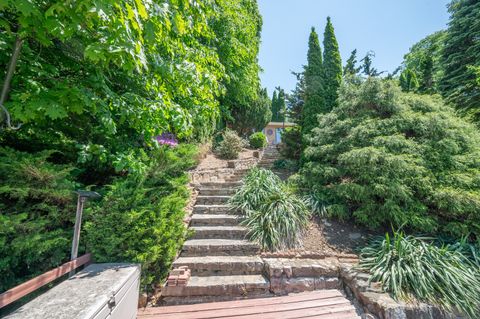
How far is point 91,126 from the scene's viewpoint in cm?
289

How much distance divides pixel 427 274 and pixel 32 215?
16.4 ft

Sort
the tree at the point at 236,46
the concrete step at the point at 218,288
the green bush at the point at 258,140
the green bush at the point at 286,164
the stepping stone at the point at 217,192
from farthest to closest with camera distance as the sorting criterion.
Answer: the green bush at the point at 258,140 < the green bush at the point at 286,164 < the tree at the point at 236,46 < the stepping stone at the point at 217,192 < the concrete step at the point at 218,288

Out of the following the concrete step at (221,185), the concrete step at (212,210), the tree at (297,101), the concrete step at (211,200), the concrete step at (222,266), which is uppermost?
the tree at (297,101)

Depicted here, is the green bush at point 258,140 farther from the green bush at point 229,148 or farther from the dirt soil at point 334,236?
the dirt soil at point 334,236

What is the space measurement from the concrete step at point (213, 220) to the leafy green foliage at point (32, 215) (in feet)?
6.99

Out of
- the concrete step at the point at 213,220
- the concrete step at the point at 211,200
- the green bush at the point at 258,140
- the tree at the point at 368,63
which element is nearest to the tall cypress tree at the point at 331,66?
the green bush at the point at 258,140

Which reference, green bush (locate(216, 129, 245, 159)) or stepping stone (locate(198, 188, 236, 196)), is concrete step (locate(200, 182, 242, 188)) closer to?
stepping stone (locate(198, 188, 236, 196))

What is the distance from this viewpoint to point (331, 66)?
778 cm

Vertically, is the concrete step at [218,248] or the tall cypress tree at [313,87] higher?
the tall cypress tree at [313,87]

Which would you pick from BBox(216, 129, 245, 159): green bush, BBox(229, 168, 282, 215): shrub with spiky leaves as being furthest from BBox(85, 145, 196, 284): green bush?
BBox(216, 129, 245, 159): green bush

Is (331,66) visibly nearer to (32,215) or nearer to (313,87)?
(313,87)

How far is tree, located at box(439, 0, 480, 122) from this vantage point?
7.29 meters

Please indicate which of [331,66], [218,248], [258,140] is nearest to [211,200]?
[218,248]

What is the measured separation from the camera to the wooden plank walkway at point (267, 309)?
7.54ft
